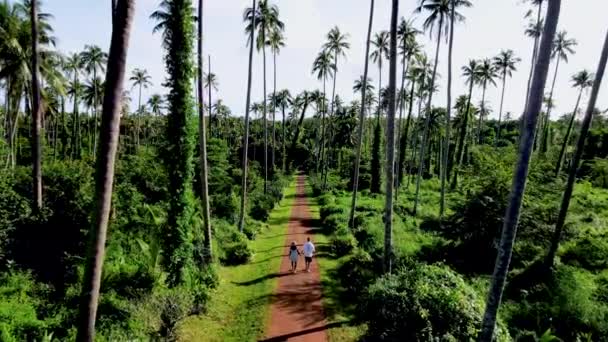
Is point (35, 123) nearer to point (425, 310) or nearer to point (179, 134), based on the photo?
point (179, 134)

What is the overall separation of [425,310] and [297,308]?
5804 mm

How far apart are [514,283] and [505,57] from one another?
38259 mm

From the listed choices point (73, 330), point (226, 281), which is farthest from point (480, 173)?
point (73, 330)

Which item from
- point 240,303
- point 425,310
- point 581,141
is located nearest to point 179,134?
point 240,303

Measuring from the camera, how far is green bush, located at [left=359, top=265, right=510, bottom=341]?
1097cm

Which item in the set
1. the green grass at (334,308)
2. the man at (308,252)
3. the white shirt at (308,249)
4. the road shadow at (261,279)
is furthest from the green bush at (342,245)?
the road shadow at (261,279)

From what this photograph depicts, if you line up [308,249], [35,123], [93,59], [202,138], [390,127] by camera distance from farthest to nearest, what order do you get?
[93,59]
[308,249]
[202,138]
[35,123]
[390,127]

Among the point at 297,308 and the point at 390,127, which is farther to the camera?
the point at 390,127

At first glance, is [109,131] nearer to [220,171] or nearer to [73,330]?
[73,330]

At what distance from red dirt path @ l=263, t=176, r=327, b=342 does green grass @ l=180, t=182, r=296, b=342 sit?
1.20ft

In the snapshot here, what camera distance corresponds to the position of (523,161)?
28.7 ft

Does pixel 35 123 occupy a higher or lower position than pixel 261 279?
higher

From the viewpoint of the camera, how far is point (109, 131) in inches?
257

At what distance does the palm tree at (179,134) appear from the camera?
15.8 metres
